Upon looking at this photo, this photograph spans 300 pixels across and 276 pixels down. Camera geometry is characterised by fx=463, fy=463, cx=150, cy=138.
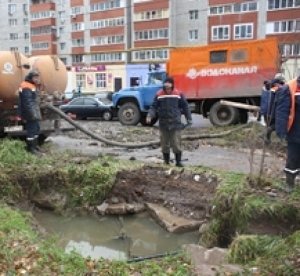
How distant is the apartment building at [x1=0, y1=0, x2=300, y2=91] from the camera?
152 ft

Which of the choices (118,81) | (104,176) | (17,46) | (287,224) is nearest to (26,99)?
(104,176)

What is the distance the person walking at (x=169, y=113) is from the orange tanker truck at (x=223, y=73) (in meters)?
7.53

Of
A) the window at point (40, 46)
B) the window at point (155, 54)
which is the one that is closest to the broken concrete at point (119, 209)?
the window at point (155, 54)

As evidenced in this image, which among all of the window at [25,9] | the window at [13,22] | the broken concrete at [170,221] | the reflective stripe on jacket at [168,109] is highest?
the window at [25,9]

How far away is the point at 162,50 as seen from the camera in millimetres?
52781

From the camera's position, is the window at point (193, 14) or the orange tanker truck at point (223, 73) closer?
the orange tanker truck at point (223, 73)

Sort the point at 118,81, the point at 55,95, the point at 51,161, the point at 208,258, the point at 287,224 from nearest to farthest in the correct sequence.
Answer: the point at 208,258
the point at 287,224
the point at 51,161
the point at 55,95
the point at 118,81

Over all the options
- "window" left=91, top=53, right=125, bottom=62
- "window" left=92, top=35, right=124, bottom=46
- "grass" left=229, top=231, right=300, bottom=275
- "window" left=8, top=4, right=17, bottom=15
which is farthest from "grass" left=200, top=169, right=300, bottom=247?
"window" left=8, top=4, right=17, bottom=15

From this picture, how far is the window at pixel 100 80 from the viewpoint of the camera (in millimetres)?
53750

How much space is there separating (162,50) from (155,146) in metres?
42.5

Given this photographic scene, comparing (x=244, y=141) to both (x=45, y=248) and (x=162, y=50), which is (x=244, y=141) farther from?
(x=162, y=50)

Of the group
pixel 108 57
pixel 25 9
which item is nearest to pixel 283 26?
pixel 108 57

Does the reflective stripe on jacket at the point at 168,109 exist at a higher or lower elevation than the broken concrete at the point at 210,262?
higher

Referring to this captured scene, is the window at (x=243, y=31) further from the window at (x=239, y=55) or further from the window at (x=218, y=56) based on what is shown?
the window at (x=239, y=55)
